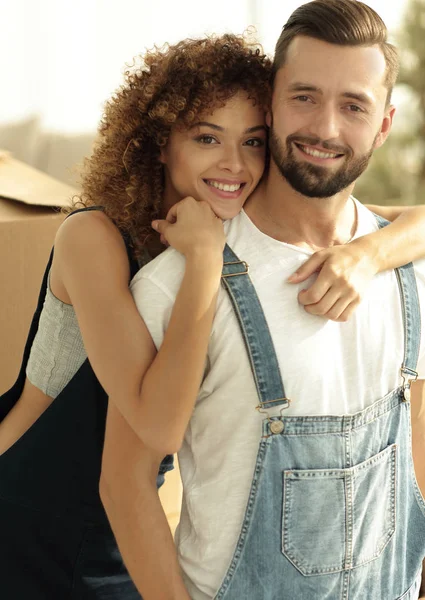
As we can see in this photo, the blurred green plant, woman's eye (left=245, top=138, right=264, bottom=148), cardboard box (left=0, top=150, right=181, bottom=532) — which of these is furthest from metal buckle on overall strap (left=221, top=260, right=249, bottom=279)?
the blurred green plant

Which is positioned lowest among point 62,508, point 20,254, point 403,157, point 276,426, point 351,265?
point 62,508

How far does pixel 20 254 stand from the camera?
1.72 metres

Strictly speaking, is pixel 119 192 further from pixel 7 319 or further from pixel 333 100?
pixel 7 319

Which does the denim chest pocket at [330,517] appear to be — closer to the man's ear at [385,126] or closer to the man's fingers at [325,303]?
the man's fingers at [325,303]

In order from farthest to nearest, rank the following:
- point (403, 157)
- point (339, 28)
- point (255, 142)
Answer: point (403, 157), point (255, 142), point (339, 28)

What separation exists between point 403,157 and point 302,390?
223 centimetres

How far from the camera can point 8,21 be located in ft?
8.46

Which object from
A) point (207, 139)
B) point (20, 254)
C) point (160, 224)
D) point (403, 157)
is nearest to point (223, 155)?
point (207, 139)

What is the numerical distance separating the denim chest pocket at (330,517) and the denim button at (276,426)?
0.18ft

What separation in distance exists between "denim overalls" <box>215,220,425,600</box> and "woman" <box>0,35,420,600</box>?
6.3 inches

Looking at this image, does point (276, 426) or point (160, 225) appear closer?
point (276, 426)

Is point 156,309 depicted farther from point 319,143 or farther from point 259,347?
point 319,143

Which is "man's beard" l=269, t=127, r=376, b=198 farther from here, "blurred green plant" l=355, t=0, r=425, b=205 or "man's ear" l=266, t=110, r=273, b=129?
"blurred green plant" l=355, t=0, r=425, b=205

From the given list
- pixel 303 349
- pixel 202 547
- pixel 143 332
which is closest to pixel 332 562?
pixel 202 547
